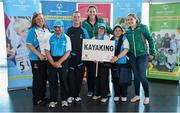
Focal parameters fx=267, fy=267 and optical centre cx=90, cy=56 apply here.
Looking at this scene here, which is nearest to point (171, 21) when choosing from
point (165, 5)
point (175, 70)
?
point (165, 5)

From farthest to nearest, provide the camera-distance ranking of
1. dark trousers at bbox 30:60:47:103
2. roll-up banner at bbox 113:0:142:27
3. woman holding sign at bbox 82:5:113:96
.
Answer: roll-up banner at bbox 113:0:142:27 < woman holding sign at bbox 82:5:113:96 < dark trousers at bbox 30:60:47:103

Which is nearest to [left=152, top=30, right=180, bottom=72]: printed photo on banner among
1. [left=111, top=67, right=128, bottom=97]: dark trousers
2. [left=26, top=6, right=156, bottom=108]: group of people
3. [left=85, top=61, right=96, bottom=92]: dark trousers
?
[left=26, top=6, right=156, bottom=108]: group of people

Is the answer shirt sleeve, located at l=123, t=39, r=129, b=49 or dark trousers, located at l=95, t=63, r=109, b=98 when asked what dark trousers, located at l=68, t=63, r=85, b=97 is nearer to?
dark trousers, located at l=95, t=63, r=109, b=98

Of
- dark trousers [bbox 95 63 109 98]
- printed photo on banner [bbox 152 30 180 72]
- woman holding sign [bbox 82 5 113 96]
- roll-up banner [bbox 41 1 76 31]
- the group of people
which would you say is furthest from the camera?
printed photo on banner [bbox 152 30 180 72]

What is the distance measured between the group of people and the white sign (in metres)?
0.07

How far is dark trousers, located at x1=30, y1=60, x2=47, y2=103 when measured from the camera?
13.7 feet

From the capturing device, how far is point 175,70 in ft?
19.6

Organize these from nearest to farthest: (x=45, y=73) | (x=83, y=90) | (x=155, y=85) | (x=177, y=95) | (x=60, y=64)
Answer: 1. (x=60, y=64)
2. (x=45, y=73)
3. (x=177, y=95)
4. (x=83, y=90)
5. (x=155, y=85)

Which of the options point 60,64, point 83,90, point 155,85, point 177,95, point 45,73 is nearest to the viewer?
point 60,64

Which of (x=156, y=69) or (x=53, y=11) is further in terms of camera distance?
(x=156, y=69)

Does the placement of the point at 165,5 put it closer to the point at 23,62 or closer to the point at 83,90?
the point at 83,90

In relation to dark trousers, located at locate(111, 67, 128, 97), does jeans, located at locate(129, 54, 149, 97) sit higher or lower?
higher

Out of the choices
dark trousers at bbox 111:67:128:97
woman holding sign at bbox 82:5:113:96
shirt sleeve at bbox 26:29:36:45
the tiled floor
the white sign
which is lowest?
the tiled floor

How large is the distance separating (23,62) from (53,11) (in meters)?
1.19
